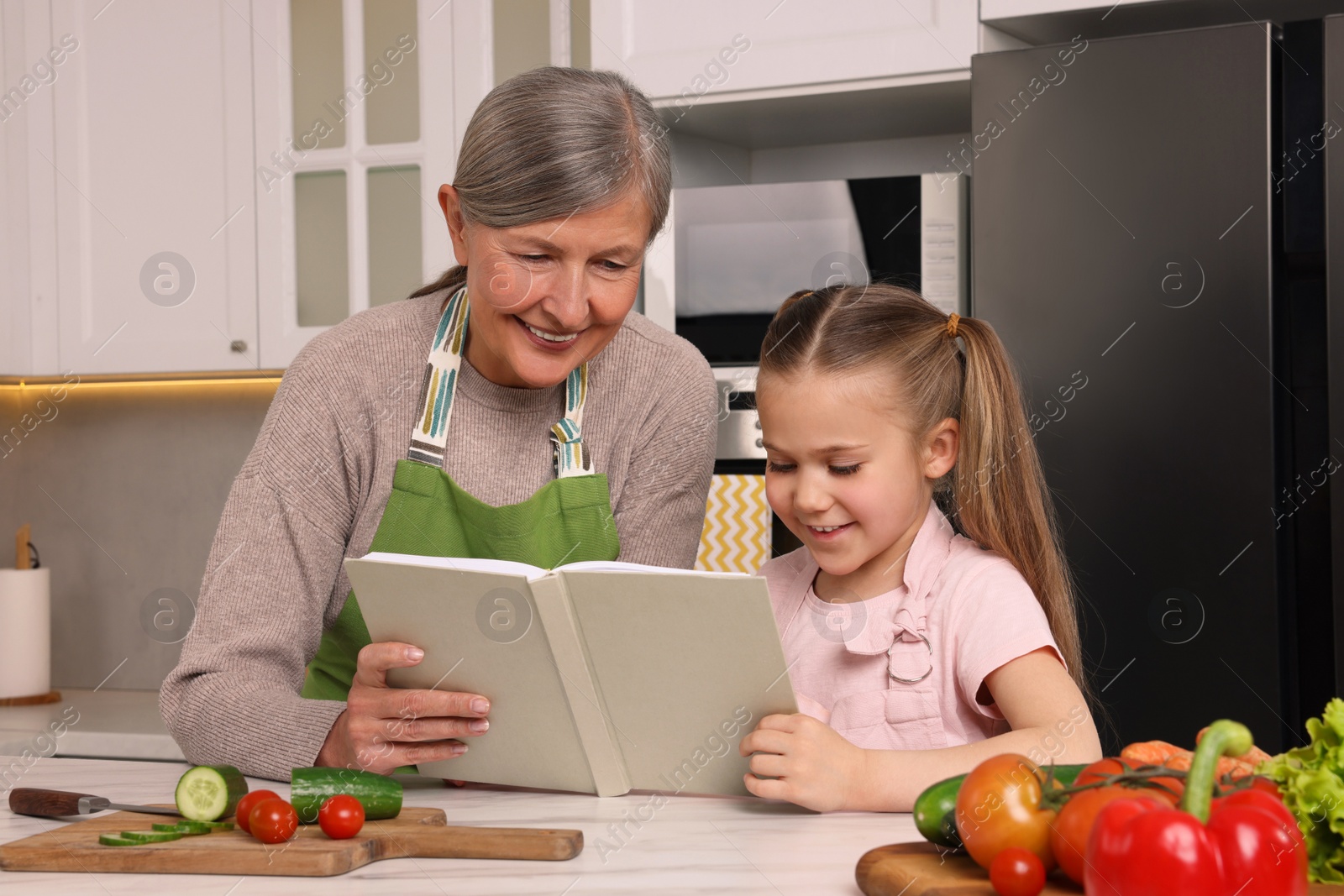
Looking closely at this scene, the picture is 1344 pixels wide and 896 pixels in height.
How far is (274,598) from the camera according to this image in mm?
1286

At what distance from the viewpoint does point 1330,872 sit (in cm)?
81

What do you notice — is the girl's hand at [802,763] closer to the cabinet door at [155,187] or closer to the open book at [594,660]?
the open book at [594,660]

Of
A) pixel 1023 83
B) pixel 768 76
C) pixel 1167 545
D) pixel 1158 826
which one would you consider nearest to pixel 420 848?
pixel 1158 826

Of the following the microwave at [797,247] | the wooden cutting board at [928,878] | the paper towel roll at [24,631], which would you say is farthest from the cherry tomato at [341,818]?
the paper towel roll at [24,631]

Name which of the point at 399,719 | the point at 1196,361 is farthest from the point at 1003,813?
the point at 1196,361

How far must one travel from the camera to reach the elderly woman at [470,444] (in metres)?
1.21

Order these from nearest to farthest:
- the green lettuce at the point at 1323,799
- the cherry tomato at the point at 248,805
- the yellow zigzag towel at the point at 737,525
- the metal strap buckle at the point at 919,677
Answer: the green lettuce at the point at 1323,799
the cherry tomato at the point at 248,805
the metal strap buckle at the point at 919,677
the yellow zigzag towel at the point at 737,525

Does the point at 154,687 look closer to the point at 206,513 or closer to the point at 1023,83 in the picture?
the point at 206,513

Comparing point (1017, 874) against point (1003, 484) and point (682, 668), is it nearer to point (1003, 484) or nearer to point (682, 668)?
point (682, 668)

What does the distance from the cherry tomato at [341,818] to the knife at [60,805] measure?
153 millimetres

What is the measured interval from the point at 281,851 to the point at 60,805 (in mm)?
240

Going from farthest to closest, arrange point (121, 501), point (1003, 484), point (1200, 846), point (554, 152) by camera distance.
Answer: point (121, 501), point (1003, 484), point (554, 152), point (1200, 846)

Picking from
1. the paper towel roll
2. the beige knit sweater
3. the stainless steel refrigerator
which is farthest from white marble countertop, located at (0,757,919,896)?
the paper towel roll

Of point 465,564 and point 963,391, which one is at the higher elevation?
point 963,391
